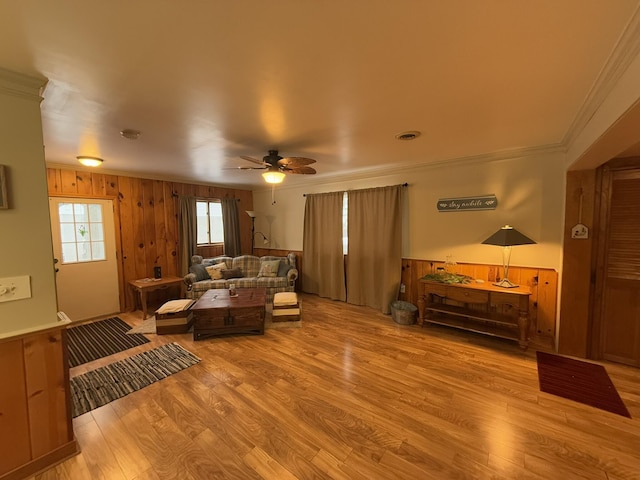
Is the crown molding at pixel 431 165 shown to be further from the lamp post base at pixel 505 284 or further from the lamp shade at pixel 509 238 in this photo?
the lamp post base at pixel 505 284

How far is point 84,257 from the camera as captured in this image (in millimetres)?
4227

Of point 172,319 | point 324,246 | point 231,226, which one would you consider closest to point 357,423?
point 172,319

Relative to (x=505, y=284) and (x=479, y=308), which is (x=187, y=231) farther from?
(x=505, y=284)

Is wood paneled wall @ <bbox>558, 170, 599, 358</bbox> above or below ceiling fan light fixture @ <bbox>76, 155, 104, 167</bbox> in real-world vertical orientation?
below

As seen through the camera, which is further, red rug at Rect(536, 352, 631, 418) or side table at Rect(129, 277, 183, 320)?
side table at Rect(129, 277, 183, 320)

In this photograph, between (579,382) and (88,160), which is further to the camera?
(88,160)

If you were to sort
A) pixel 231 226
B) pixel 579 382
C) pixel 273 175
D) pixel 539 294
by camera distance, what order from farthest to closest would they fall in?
pixel 231 226 → pixel 539 294 → pixel 273 175 → pixel 579 382

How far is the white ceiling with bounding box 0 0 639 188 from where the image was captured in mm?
1142

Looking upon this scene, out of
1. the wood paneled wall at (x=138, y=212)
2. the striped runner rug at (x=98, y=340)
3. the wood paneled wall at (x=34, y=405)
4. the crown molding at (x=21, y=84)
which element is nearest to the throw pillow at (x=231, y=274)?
the wood paneled wall at (x=138, y=212)

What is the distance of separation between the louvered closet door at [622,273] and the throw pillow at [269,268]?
15.2 ft

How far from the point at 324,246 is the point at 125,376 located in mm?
3579

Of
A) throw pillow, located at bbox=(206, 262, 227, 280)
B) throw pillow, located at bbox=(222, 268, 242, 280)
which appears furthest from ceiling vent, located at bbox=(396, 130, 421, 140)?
throw pillow, located at bbox=(206, 262, 227, 280)

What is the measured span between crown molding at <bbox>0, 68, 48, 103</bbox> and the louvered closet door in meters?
4.90

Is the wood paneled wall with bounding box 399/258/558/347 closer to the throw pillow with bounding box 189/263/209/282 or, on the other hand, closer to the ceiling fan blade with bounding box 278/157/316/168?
the ceiling fan blade with bounding box 278/157/316/168
